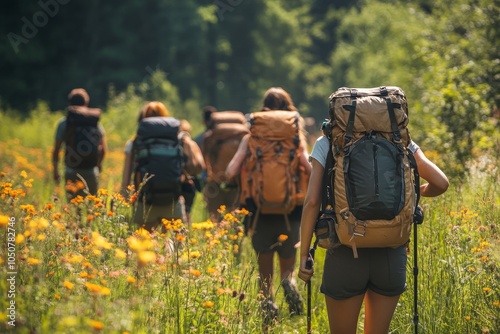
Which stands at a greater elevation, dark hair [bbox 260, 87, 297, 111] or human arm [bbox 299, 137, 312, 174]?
dark hair [bbox 260, 87, 297, 111]

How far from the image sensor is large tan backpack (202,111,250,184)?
8.64 metres

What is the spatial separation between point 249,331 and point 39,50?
3475 cm

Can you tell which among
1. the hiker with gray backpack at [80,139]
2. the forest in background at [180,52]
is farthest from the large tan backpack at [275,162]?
the forest in background at [180,52]

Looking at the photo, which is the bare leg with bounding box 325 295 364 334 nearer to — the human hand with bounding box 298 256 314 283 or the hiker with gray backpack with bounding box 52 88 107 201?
the human hand with bounding box 298 256 314 283

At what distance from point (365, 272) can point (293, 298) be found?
82.7 inches

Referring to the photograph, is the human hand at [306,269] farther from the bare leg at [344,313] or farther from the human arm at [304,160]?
the human arm at [304,160]

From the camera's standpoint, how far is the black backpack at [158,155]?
6.31m

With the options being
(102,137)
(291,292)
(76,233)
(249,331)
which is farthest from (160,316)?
(102,137)

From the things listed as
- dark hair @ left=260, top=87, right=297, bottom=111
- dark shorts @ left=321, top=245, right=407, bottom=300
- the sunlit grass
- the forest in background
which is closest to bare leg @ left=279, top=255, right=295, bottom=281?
the sunlit grass

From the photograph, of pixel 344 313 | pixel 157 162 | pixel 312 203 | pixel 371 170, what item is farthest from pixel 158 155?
pixel 371 170

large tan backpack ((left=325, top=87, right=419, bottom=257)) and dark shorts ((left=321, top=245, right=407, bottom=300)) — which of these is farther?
dark shorts ((left=321, top=245, right=407, bottom=300))

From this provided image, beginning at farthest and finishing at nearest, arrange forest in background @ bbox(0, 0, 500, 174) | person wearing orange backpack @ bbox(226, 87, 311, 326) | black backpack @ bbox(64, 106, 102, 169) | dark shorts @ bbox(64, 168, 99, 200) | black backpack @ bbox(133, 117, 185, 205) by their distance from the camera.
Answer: forest in background @ bbox(0, 0, 500, 174), dark shorts @ bbox(64, 168, 99, 200), black backpack @ bbox(64, 106, 102, 169), black backpack @ bbox(133, 117, 185, 205), person wearing orange backpack @ bbox(226, 87, 311, 326)

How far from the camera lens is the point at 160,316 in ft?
13.7

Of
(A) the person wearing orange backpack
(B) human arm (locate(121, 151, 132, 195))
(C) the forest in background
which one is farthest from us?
(C) the forest in background
